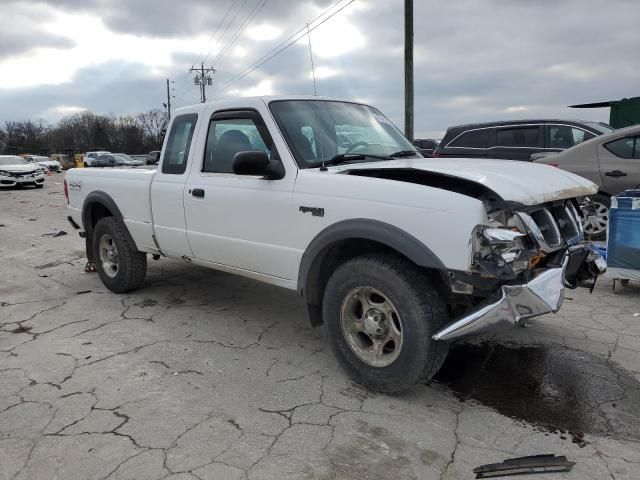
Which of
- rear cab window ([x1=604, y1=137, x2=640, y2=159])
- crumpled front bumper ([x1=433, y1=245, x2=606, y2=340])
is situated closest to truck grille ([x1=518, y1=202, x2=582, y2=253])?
crumpled front bumper ([x1=433, y1=245, x2=606, y2=340])

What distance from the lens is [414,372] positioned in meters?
3.04

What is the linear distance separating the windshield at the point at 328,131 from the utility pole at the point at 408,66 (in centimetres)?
988

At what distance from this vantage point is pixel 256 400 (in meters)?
3.25

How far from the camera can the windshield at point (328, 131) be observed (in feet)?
12.5

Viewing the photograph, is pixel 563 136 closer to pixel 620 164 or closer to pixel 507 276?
pixel 620 164

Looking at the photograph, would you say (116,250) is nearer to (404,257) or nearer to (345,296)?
(345,296)

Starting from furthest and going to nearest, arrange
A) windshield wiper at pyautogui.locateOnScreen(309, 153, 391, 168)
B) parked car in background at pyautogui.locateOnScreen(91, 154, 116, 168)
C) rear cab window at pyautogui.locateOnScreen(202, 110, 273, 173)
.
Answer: parked car in background at pyautogui.locateOnScreen(91, 154, 116, 168) → rear cab window at pyautogui.locateOnScreen(202, 110, 273, 173) → windshield wiper at pyautogui.locateOnScreen(309, 153, 391, 168)

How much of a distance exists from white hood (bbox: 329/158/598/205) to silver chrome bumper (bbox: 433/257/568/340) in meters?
0.50

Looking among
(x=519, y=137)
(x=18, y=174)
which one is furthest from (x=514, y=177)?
(x=18, y=174)

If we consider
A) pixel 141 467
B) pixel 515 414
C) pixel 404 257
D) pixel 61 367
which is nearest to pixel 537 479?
pixel 515 414

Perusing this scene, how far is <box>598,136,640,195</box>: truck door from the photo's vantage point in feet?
23.7

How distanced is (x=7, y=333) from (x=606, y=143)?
26.5ft

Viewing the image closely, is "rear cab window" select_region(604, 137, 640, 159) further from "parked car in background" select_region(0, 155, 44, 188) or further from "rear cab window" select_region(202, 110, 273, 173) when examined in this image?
"parked car in background" select_region(0, 155, 44, 188)

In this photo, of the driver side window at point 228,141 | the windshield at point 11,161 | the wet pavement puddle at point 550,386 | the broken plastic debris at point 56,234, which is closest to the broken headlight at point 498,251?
the wet pavement puddle at point 550,386
